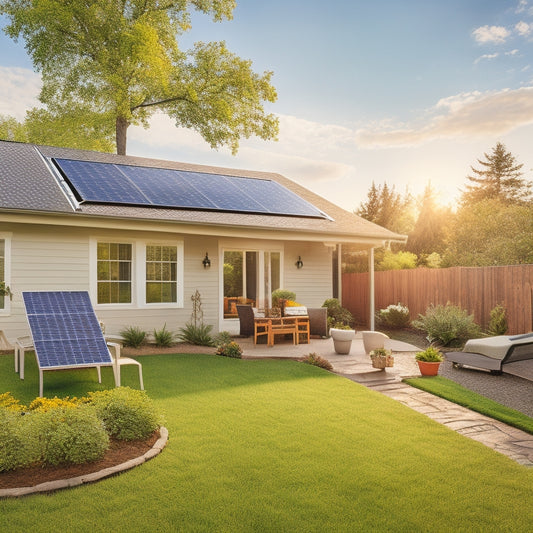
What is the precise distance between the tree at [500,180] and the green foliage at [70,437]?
40486mm

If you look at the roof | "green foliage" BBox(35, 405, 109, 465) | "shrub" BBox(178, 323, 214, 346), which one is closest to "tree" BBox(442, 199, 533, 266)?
the roof

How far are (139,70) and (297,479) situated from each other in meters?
18.8

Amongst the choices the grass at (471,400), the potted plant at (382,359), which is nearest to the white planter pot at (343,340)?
the potted plant at (382,359)

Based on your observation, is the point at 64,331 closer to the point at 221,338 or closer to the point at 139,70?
the point at 221,338

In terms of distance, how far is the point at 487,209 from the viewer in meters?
26.5

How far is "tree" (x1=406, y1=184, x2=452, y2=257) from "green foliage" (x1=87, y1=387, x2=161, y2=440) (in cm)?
2523

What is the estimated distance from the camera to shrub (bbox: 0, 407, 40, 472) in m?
3.71

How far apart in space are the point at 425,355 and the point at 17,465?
19.7 ft

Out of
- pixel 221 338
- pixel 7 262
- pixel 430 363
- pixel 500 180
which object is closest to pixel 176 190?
pixel 221 338

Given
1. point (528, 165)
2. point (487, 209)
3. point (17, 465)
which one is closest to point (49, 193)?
point (17, 465)

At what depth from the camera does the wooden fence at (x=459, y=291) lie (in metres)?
10.7

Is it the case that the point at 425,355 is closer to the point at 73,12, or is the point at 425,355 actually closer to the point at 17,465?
the point at 17,465

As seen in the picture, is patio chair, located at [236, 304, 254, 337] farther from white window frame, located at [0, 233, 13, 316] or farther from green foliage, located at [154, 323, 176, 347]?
white window frame, located at [0, 233, 13, 316]

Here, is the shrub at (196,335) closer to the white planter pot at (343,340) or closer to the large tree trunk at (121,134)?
the white planter pot at (343,340)
